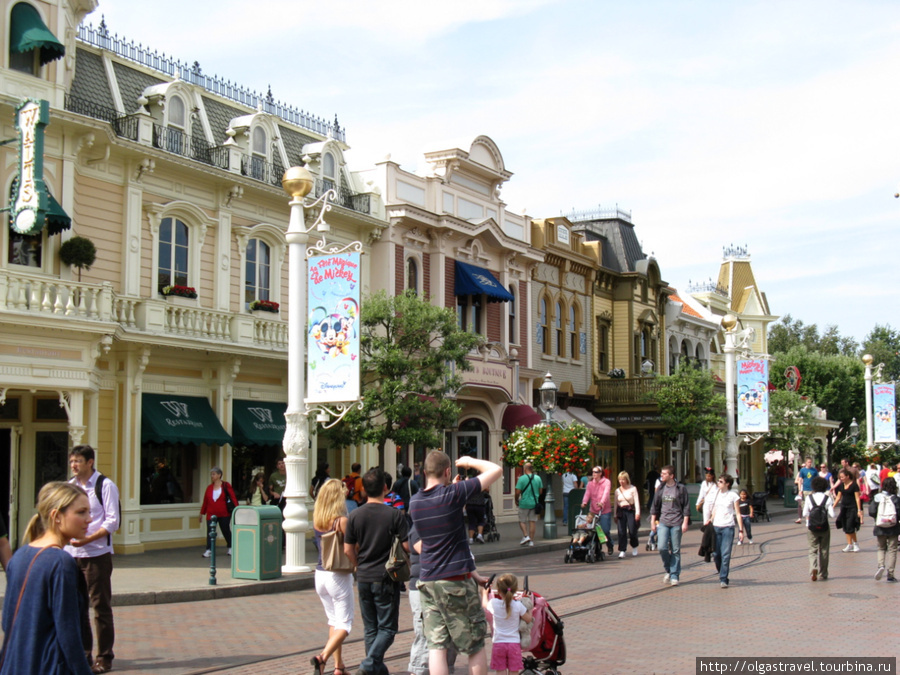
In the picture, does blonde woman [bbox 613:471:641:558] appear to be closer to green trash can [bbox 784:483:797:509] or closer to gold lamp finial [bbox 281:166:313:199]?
gold lamp finial [bbox 281:166:313:199]

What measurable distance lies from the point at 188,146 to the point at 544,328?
16171 millimetres

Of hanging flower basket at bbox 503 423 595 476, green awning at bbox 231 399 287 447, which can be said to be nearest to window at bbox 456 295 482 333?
hanging flower basket at bbox 503 423 595 476

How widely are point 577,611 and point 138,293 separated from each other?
12002 mm

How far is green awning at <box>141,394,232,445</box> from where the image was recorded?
20156mm

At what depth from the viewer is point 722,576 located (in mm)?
14500

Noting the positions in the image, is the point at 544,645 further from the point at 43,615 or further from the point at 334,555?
the point at 43,615

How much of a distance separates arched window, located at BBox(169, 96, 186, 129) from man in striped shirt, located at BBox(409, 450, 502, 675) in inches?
656

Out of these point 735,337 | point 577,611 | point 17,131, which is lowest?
point 577,611

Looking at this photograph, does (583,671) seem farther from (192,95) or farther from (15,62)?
(192,95)

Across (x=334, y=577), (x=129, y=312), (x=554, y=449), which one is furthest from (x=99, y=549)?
(x=554, y=449)

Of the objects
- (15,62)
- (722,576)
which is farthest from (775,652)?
(15,62)

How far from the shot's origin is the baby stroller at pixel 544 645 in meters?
7.88

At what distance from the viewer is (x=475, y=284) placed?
29266 millimetres

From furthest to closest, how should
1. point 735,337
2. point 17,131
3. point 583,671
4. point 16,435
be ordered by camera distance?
1. point 735,337
2. point 16,435
3. point 17,131
4. point 583,671
